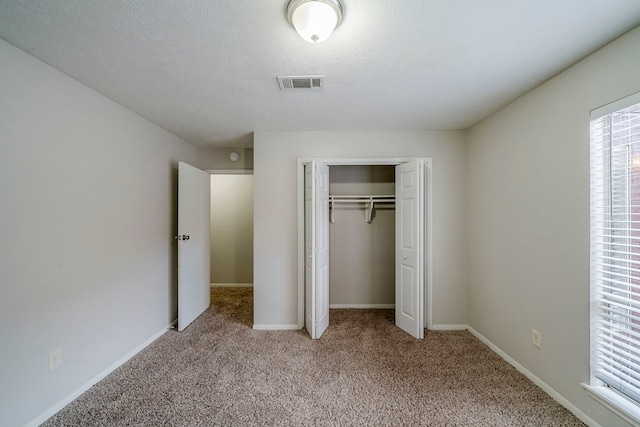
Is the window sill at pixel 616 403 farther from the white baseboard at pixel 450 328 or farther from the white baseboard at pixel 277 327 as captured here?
the white baseboard at pixel 277 327

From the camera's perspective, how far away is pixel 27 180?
1619mm

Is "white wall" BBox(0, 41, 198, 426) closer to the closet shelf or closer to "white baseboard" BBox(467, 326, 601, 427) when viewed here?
the closet shelf

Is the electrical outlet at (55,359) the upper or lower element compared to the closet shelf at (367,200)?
lower

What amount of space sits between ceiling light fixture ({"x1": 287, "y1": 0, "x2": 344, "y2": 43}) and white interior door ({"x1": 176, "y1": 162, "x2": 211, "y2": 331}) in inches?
93.4

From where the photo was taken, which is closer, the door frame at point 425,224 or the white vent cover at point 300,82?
the white vent cover at point 300,82

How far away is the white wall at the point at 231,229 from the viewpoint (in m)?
4.96

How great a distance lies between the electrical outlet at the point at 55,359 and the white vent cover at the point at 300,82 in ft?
8.29

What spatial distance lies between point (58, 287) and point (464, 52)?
126 inches

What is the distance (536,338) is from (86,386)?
3.62 m

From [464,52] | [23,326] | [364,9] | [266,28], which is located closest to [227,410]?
[23,326]

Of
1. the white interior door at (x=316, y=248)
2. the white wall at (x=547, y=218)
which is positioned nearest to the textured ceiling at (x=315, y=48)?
the white wall at (x=547, y=218)

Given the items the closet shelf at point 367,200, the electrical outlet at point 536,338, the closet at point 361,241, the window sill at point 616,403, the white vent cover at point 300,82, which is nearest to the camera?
the window sill at point 616,403

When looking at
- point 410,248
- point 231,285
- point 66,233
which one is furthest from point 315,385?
point 231,285

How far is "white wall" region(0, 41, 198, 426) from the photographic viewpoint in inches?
60.7
